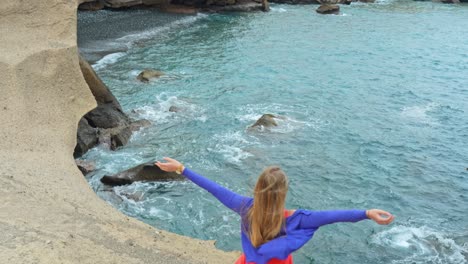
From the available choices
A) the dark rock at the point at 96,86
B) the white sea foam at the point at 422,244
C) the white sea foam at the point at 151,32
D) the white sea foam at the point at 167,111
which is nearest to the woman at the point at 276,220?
the white sea foam at the point at 422,244

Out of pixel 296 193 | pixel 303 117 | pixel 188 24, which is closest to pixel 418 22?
pixel 188 24

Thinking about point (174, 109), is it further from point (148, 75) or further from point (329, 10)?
point (329, 10)

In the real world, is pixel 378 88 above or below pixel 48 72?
below

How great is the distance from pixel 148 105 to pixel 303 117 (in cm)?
559

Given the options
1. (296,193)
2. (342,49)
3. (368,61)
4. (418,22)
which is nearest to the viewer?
(296,193)

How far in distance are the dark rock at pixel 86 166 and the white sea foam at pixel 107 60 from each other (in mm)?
10453

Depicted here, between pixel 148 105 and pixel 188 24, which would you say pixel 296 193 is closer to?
pixel 148 105

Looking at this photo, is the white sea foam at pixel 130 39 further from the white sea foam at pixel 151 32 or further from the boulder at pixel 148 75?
the boulder at pixel 148 75

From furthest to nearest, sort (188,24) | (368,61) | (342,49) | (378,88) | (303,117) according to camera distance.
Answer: (188,24) → (342,49) → (368,61) → (378,88) → (303,117)

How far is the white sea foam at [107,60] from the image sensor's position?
935 inches

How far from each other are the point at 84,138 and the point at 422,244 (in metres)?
9.03

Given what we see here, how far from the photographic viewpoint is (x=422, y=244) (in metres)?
11.0

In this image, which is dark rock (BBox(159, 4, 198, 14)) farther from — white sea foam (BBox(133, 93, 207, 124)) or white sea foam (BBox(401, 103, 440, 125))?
white sea foam (BBox(401, 103, 440, 125))

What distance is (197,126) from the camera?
674 inches
